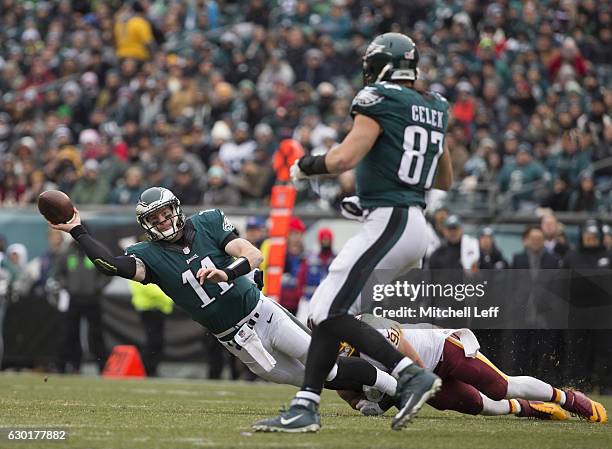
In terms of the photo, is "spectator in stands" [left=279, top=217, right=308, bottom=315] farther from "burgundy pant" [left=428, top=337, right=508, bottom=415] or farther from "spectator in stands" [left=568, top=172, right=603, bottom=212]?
"burgundy pant" [left=428, top=337, right=508, bottom=415]

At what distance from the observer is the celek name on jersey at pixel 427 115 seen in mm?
5750

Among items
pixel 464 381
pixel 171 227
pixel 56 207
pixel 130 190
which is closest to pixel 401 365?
pixel 464 381

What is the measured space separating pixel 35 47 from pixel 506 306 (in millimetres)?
14713

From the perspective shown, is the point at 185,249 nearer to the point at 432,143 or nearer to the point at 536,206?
the point at 432,143

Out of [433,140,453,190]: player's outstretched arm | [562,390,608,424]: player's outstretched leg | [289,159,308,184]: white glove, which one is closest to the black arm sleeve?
[289,159,308,184]: white glove

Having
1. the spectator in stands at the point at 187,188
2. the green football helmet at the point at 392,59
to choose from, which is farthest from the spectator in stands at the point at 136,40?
the green football helmet at the point at 392,59

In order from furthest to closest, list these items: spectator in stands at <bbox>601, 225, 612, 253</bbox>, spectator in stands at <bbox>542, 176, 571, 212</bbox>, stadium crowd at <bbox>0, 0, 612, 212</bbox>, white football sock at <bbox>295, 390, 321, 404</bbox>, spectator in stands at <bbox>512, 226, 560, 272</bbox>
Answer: stadium crowd at <bbox>0, 0, 612, 212</bbox> → spectator in stands at <bbox>542, 176, 571, 212</bbox> → spectator in stands at <bbox>601, 225, 612, 253</bbox> → spectator in stands at <bbox>512, 226, 560, 272</bbox> → white football sock at <bbox>295, 390, 321, 404</bbox>

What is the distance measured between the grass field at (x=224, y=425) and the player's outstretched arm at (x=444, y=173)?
120 cm

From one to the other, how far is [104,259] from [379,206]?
1.69 meters

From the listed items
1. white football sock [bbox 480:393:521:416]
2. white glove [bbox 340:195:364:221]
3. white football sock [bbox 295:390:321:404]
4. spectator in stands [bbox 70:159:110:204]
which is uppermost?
white glove [bbox 340:195:364:221]

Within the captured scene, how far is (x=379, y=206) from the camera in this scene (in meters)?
5.70

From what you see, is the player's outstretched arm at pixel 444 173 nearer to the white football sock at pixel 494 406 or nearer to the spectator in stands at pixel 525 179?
the white football sock at pixel 494 406

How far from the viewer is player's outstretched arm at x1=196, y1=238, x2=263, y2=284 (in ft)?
19.7

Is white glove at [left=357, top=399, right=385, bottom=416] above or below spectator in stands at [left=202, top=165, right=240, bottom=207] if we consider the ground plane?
above
